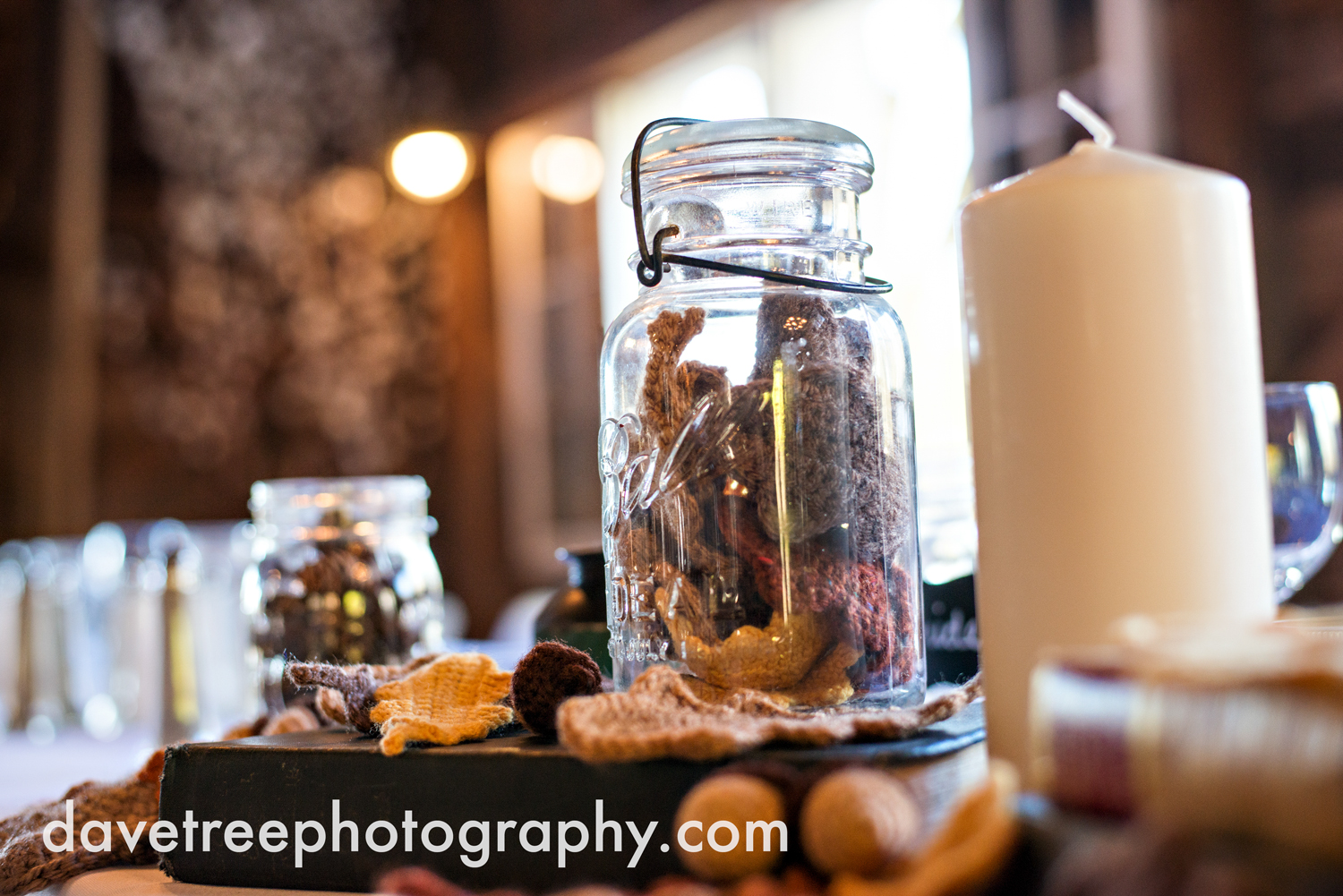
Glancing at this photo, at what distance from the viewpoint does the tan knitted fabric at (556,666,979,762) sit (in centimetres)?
34

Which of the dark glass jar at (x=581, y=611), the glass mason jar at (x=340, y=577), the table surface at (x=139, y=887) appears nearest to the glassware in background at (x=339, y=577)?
the glass mason jar at (x=340, y=577)

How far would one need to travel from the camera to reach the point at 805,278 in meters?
0.45

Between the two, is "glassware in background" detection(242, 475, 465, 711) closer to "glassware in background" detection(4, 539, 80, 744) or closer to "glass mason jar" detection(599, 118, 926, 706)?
"glass mason jar" detection(599, 118, 926, 706)

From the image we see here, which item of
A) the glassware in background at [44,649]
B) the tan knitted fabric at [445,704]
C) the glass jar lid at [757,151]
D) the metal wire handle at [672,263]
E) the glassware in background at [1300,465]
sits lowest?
the glassware in background at [44,649]

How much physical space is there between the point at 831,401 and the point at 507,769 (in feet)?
0.58

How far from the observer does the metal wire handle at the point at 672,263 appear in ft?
Answer: 1.44

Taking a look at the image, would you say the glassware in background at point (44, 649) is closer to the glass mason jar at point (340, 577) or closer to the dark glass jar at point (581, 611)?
the glass mason jar at point (340, 577)

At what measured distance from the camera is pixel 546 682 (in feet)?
1.33

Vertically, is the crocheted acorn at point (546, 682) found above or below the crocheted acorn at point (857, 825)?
above

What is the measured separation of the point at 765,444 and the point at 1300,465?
47 centimetres

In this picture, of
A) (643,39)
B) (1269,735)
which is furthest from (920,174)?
(1269,735)

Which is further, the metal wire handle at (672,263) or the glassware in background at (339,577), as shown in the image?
the glassware in background at (339,577)

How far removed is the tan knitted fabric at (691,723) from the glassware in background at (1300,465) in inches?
17.5

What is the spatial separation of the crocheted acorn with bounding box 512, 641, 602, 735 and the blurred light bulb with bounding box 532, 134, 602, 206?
2.97 metres
